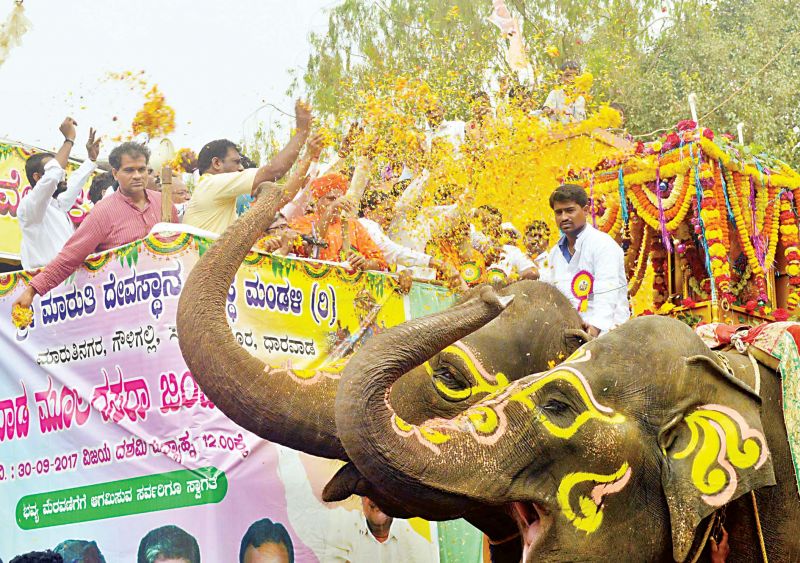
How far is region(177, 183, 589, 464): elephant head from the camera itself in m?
4.45

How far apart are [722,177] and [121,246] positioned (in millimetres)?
3967

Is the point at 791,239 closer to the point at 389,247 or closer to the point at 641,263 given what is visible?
the point at 641,263

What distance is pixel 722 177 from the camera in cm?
808

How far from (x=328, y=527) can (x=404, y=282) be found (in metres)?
1.64

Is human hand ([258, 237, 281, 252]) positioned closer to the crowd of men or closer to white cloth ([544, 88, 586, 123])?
the crowd of men

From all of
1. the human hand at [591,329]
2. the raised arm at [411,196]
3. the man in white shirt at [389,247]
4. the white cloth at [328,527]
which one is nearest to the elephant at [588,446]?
the human hand at [591,329]

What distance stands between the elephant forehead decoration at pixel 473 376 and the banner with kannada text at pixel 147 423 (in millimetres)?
1279

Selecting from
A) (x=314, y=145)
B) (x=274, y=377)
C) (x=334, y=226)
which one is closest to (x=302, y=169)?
(x=314, y=145)

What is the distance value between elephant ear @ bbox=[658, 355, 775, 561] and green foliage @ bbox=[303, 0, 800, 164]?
1337cm

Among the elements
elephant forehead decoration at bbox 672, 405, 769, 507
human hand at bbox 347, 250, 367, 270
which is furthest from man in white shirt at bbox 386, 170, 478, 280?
elephant forehead decoration at bbox 672, 405, 769, 507

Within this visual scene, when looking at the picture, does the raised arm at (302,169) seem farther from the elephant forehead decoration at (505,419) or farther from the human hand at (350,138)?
the elephant forehead decoration at (505,419)

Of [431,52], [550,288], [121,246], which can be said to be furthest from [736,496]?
[431,52]

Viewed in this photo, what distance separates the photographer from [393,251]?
8188 millimetres

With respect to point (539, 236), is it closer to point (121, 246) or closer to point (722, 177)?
point (722, 177)
